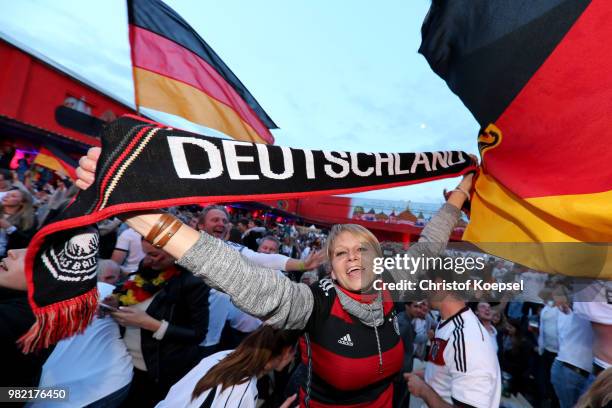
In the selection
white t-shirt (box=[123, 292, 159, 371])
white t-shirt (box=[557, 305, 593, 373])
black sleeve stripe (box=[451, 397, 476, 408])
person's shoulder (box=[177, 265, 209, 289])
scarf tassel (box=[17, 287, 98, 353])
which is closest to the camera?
scarf tassel (box=[17, 287, 98, 353])

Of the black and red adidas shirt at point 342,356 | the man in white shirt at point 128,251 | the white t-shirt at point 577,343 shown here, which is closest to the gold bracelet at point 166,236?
the black and red adidas shirt at point 342,356

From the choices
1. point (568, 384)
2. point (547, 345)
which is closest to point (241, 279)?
point (568, 384)

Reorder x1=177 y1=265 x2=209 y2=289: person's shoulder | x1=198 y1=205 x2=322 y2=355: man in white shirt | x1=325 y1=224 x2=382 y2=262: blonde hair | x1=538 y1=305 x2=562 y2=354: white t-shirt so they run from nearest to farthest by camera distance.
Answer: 1. x1=325 y1=224 x2=382 y2=262: blonde hair
2. x1=177 y1=265 x2=209 y2=289: person's shoulder
3. x1=198 y1=205 x2=322 y2=355: man in white shirt
4. x1=538 y1=305 x2=562 y2=354: white t-shirt

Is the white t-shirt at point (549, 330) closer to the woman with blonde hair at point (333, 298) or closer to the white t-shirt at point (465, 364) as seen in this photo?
the white t-shirt at point (465, 364)

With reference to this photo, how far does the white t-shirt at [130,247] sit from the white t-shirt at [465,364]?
3.48 meters

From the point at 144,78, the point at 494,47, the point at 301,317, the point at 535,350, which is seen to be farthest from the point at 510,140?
the point at 535,350

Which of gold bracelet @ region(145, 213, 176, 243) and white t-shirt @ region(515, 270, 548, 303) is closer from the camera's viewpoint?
gold bracelet @ region(145, 213, 176, 243)

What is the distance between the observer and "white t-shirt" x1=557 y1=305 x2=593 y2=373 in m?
2.90

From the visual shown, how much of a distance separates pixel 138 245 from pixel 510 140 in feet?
13.2

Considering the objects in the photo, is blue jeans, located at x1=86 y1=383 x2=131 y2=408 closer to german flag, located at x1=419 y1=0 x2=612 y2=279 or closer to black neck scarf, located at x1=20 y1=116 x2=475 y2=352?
black neck scarf, located at x1=20 y1=116 x2=475 y2=352

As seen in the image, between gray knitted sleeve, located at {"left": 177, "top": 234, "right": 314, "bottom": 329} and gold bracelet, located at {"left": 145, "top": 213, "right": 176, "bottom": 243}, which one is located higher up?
gold bracelet, located at {"left": 145, "top": 213, "right": 176, "bottom": 243}

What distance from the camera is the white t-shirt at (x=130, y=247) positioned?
3.72 m

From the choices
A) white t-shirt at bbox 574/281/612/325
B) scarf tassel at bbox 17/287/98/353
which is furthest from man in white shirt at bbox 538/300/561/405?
scarf tassel at bbox 17/287/98/353

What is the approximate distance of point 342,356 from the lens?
58.8 inches
